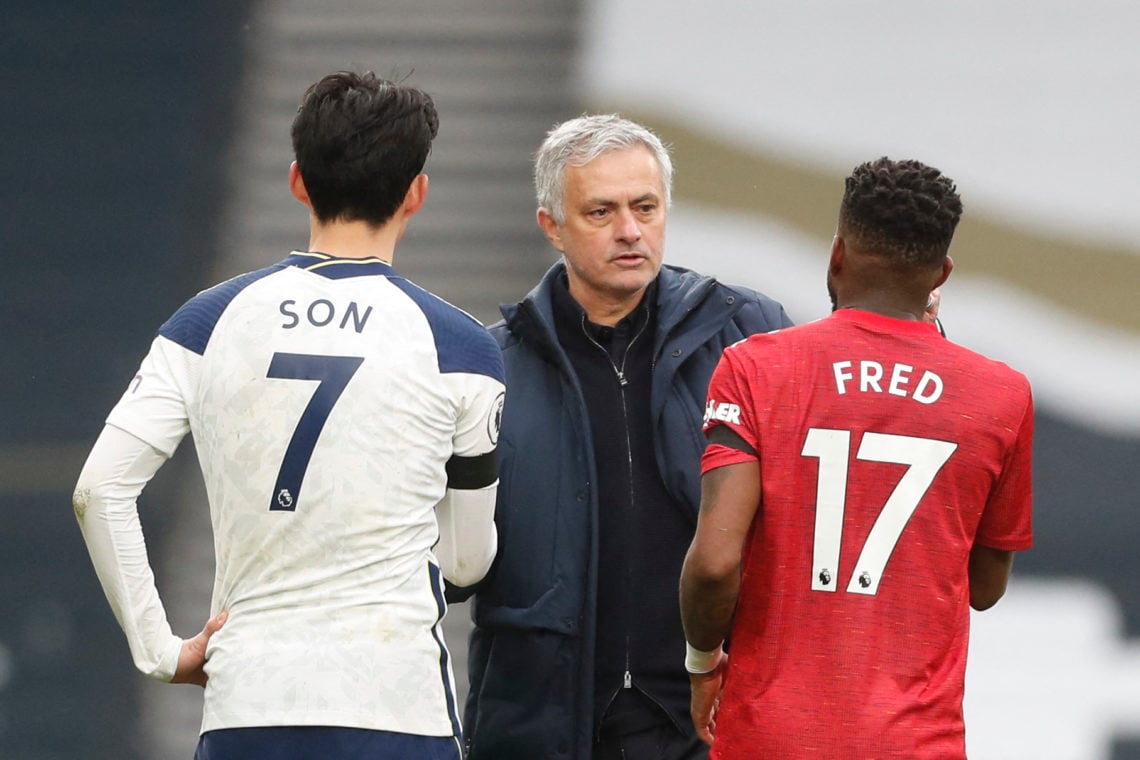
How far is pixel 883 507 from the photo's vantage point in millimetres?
1966

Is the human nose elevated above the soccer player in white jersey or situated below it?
above

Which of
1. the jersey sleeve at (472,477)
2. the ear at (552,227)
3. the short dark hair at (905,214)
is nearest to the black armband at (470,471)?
the jersey sleeve at (472,477)

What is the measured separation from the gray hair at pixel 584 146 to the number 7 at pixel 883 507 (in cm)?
93

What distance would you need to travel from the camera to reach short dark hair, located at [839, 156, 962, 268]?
80.7 inches

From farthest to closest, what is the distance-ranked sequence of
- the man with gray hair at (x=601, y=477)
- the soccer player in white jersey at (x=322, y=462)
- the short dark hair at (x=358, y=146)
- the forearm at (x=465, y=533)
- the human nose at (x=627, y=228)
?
the human nose at (x=627, y=228)
the man with gray hair at (x=601, y=477)
the forearm at (x=465, y=533)
the short dark hair at (x=358, y=146)
the soccer player in white jersey at (x=322, y=462)

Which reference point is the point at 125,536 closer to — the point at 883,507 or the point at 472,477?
the point at 472,477

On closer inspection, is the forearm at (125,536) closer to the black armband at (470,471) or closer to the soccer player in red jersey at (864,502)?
the black armband at (470,471)

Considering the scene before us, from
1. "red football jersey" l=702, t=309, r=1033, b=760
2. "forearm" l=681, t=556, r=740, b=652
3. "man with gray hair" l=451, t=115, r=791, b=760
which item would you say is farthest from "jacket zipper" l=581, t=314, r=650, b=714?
"red football jersey" l=702, t=309, r=1033, b=760

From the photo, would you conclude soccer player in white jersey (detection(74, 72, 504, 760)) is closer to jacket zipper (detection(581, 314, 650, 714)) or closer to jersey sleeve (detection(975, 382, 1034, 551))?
jacket zipper (detection(581, 314, 650, 714))

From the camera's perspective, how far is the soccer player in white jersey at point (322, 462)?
1.94 meters

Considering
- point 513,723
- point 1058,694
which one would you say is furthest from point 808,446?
point 1058,694

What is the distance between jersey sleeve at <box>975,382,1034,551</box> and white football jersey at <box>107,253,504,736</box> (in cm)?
74

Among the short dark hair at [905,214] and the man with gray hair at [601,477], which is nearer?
the short dark hair at [905,214]

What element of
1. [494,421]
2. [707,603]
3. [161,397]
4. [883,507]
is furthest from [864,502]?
[161,397]
